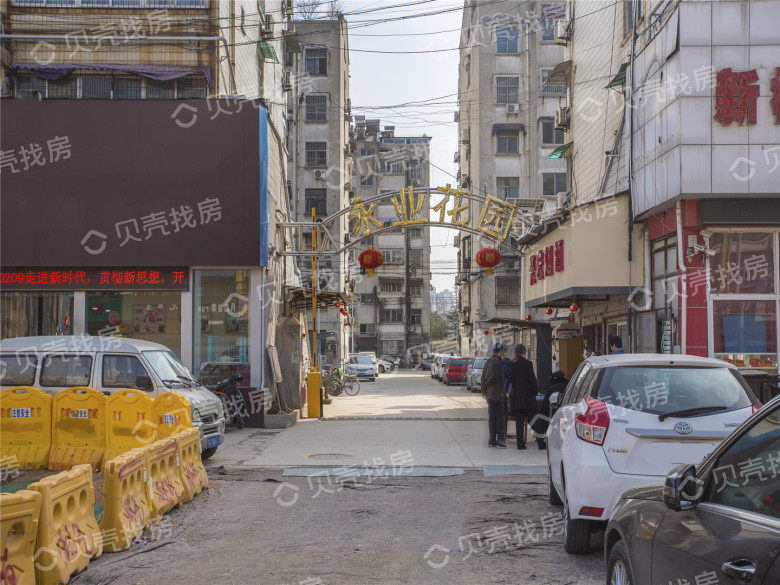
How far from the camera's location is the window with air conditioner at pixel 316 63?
184ft

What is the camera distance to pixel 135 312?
1916 centimetres

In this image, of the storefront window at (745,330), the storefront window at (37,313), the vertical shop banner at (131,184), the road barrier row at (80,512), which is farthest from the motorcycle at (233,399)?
the storefront window at (745,330)

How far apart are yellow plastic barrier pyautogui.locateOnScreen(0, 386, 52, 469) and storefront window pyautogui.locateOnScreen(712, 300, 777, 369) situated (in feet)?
37.6

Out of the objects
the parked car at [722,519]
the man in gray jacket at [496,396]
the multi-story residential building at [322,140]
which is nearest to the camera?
the parked car at [722,519]

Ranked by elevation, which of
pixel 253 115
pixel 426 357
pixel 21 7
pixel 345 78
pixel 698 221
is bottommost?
pixel 426 357

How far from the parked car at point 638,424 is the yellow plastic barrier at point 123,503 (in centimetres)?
390

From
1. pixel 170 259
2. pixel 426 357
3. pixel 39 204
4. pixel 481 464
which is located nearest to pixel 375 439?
pixel 481 464

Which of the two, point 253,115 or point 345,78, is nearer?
point 253,115

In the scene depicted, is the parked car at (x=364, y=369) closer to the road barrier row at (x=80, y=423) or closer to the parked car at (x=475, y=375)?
the parked car at (x=475, y=375)

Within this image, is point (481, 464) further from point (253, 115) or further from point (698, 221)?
point (253, 115)

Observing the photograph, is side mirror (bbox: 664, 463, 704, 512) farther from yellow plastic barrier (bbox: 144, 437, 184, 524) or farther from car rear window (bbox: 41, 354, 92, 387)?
car rear window (bbox: 41, 354, 92, 387)

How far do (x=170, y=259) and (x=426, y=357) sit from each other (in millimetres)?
57989

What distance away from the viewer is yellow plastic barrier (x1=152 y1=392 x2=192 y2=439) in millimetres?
11797

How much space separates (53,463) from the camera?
1188 centimetres
